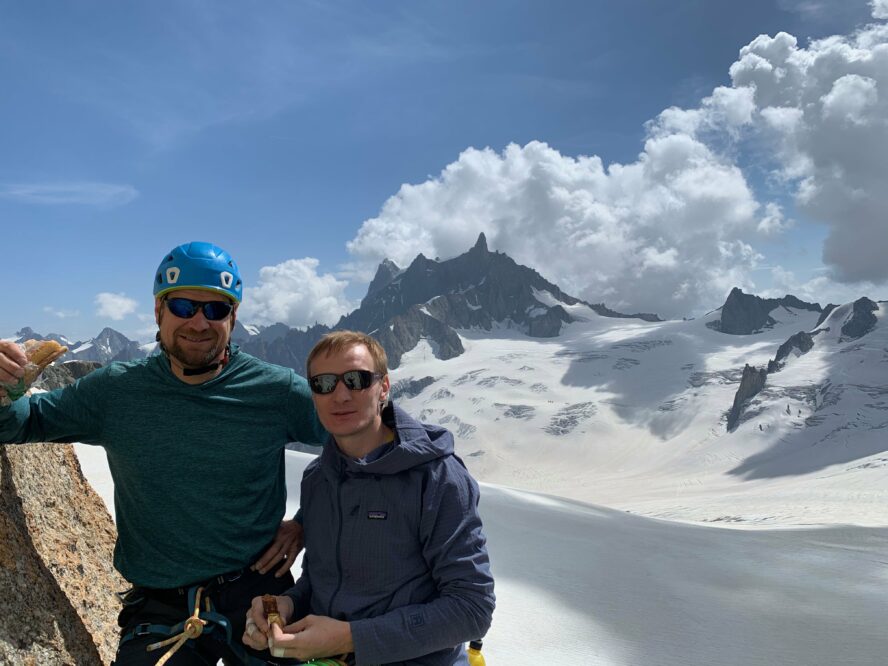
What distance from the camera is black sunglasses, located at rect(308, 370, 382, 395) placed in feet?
11.0

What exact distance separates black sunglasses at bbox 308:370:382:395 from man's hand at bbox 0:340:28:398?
5.23 feet

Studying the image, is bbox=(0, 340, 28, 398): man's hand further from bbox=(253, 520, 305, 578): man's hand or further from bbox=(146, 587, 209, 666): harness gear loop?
bbox=(253, 520, 305, 578): man's hand

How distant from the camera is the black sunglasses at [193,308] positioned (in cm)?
392

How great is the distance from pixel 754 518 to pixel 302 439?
291ft

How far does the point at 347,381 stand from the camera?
3350mm

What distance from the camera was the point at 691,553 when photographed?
11719mm

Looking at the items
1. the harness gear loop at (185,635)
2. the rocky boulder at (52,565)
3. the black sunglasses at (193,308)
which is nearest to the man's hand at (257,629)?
the harness gear loop at (185,635)

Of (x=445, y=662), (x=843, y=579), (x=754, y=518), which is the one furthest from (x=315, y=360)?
(x=754, y=518)

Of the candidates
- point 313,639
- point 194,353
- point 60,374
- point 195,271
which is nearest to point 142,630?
point 313,639

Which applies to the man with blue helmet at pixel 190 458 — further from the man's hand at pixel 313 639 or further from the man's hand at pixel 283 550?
the man's hand at pixel 313 639

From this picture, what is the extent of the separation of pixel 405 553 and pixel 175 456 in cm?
157

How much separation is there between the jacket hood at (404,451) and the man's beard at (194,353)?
1.02 meters

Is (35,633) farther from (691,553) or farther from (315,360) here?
(691,553)

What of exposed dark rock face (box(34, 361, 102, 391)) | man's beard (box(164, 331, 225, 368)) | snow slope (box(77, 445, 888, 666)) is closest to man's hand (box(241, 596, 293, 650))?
man's beard (box(164, 331, 225, 368))
